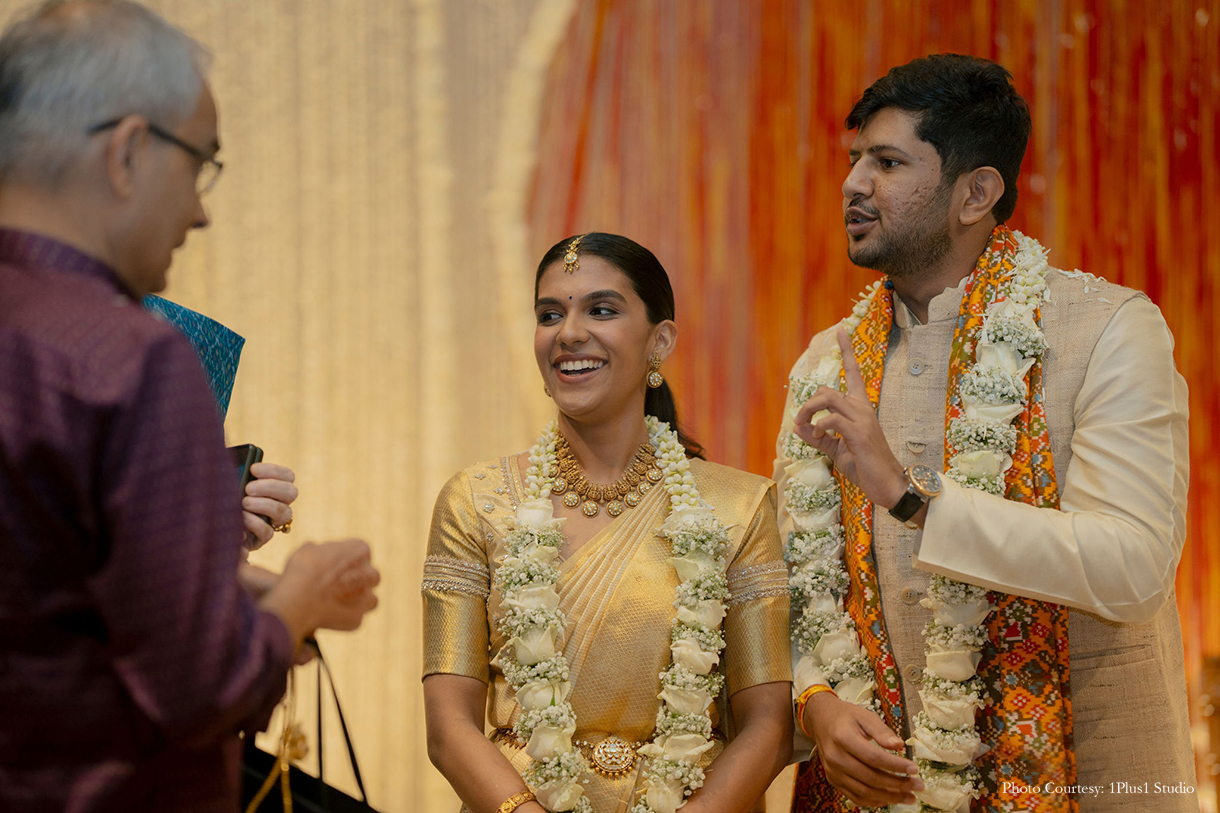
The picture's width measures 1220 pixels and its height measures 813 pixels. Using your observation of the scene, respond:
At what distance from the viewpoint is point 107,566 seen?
3.37ft

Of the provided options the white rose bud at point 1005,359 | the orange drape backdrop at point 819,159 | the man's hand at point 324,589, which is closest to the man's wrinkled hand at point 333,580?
the man's hand at point 324,589

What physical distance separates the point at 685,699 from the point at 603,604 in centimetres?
26

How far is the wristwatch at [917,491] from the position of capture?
1.95 m

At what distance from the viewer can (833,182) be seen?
4445mm

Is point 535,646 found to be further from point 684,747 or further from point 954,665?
point 954,665

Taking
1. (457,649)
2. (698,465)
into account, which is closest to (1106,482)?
(698,465)

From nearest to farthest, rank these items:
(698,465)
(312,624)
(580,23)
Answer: (312,624)
(698,465)
(580,23)

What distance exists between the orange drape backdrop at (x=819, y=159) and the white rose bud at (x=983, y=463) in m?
2.25

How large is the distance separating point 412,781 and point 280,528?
247cm

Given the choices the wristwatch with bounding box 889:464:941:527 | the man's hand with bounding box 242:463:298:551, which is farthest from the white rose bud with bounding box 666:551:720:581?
the man's hand with bounding box 242:463:298:551

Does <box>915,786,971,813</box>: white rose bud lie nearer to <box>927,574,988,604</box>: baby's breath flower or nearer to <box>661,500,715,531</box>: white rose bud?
<box>927,574,988,604</box>: baby's breath flower

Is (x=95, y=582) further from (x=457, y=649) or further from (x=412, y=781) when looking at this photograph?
(x=412, y=781)

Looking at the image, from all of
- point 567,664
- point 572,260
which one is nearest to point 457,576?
point 567,664

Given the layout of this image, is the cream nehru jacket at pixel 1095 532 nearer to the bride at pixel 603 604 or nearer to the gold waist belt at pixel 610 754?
the bride at pixel 603 604
